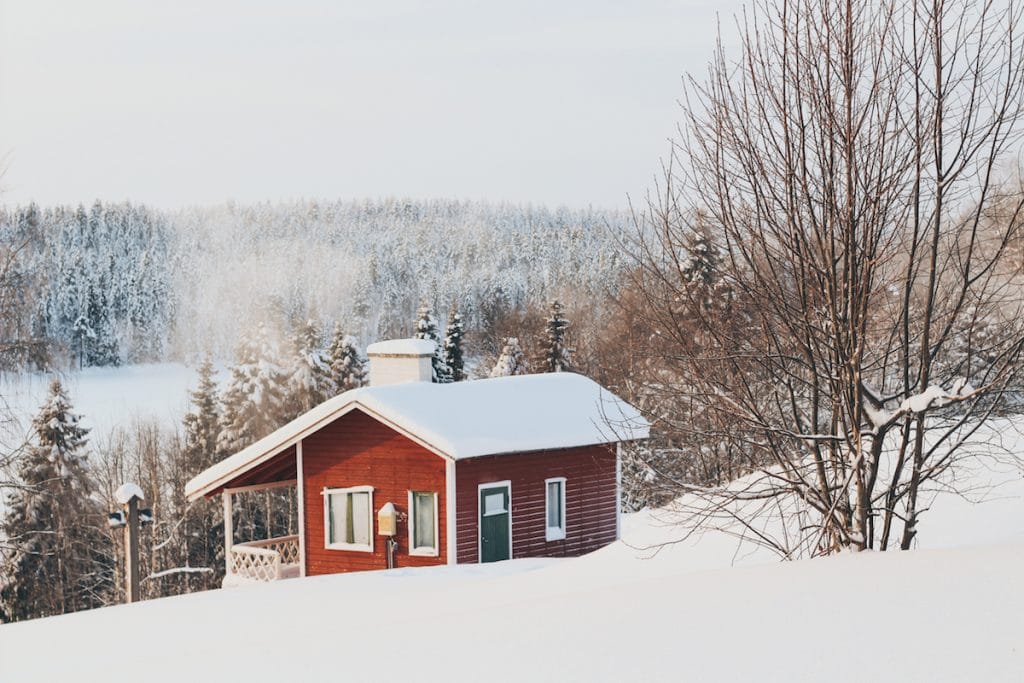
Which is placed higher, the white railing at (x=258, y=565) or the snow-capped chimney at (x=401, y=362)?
the snow-capped chimney at (x=401, y=362)

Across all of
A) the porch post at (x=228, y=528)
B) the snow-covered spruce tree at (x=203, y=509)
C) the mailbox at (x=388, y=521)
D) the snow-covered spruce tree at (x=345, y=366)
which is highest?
the snow-covered spruce tree at (x=345, y=366)

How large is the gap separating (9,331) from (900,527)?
50.2 feet

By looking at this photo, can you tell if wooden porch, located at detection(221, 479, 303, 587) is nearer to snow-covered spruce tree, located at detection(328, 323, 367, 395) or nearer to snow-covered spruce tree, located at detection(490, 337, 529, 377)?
snow-covered spruce tree, located at detection(490, 337, 529, 377)

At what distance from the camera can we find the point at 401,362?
70.6 ft

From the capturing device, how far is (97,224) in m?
75.9

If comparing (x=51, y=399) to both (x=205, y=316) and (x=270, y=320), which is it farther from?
(x=205, y=316)

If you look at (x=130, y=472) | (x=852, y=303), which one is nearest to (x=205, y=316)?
(x=130, y=472)

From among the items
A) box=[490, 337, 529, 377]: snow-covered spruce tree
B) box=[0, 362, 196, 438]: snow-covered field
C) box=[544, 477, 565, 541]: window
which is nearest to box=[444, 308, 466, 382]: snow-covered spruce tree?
box=[490, 337, 529, 377]: snow-covered spruce tree

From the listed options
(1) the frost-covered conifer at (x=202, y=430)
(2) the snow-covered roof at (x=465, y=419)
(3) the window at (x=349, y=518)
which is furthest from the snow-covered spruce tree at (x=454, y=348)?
(3) the window at (x=349, y=518)

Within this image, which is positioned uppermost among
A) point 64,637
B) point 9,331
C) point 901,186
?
point 901,186

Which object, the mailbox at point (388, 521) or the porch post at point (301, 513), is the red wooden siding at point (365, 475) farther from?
the mailbox at point (388, 521)

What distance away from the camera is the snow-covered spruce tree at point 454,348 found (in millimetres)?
52188

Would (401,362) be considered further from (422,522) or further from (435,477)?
(422,522)

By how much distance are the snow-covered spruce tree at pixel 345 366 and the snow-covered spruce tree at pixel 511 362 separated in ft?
25.0
